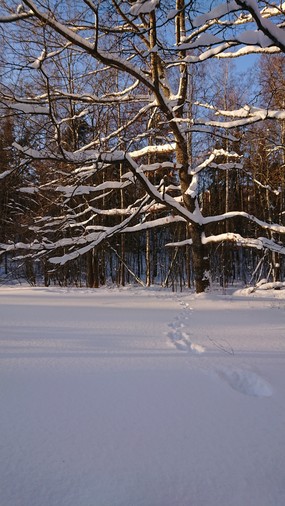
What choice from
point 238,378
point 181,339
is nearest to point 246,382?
point 238,378

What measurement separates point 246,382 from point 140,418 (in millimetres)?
905

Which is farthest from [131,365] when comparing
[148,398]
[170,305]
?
[170,305]

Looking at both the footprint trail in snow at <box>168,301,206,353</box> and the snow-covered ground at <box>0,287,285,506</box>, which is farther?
the footprint trail in snow at <box>168,301,206,353</box>

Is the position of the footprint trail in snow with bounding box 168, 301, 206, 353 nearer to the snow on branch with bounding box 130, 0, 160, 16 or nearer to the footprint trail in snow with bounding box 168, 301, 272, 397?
the footprint trail in snow with bounding box 168, 301, 272, 397

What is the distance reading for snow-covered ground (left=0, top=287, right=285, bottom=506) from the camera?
1394 mm

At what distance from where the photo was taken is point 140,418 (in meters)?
1.94

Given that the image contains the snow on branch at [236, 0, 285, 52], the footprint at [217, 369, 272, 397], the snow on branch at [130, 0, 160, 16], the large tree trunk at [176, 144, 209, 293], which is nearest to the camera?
the footprint at [217, 369, 272, 397]

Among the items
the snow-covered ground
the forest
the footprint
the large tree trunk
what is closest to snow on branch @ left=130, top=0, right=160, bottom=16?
the forest

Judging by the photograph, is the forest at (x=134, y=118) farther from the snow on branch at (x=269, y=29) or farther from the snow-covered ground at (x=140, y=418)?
the snow-covered ground at (x=140, y=418)

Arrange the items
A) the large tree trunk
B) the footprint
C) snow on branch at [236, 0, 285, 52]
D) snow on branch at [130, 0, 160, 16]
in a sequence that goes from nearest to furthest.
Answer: the footprint
snow on branch at [236, 0, 285, 52]
snow on branch at [130, 0, 160, 16]
the large tree trunk

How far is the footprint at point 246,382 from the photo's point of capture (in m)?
2.34

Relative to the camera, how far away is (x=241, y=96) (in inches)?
538

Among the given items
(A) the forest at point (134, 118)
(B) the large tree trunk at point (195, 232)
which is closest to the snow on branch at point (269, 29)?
(A) the forest at point (134, 118)

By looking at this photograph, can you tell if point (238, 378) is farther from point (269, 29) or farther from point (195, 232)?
point (195, 232)
